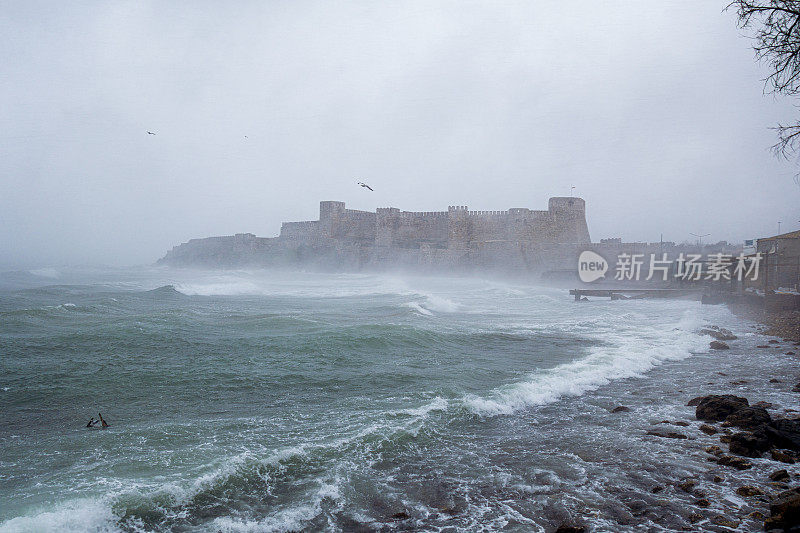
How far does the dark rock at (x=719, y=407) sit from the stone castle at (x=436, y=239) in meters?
33.9

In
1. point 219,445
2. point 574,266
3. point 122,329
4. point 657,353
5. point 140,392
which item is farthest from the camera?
point 574,266

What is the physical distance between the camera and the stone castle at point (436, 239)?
39.5m

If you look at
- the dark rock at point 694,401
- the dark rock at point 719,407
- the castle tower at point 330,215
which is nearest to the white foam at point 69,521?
the dark rock at point 719,407

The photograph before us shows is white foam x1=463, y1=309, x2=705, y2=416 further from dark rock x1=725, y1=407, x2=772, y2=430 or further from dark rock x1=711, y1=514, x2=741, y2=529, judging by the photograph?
dark rock x1=711, y1=514, x2=741, y2=529

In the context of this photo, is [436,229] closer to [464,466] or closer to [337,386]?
[337,386]

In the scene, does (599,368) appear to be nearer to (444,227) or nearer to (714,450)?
(714,450)

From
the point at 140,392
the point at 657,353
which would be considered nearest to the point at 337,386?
the point at 140,392

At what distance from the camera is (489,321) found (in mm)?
15844

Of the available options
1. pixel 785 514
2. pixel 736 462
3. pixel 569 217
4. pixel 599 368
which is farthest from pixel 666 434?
pixel 569 217

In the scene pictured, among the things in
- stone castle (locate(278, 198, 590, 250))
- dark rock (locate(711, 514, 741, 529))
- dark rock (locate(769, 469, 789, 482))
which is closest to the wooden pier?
stone castle (locate(278, 198, 590, 250))

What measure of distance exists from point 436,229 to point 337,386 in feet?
124

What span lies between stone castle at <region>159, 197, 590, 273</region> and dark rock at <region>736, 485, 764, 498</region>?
119 ft

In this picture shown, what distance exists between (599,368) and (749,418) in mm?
3350

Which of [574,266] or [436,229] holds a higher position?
[436,229]
